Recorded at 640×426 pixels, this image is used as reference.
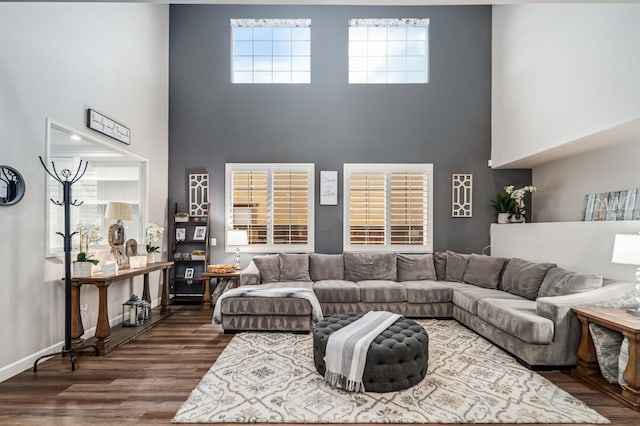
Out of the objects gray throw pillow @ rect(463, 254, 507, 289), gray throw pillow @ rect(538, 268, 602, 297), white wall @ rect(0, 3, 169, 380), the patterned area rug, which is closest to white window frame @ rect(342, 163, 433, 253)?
gray throw pillow @ rect(463, 254, 507, 289)

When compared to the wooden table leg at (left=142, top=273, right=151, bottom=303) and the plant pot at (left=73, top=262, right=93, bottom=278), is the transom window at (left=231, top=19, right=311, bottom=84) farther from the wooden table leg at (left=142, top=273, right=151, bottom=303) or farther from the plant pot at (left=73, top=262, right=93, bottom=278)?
the plant pot at (left=73, top=262, right=93, bottom=278)

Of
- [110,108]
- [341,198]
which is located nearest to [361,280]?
[341,198]

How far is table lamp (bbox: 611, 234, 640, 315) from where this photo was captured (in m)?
2.82

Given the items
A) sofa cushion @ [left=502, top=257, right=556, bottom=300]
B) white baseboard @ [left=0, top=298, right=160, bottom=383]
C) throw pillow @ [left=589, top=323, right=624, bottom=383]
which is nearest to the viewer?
throw pillow @ [left=589, top=323, right=624, bottom=383]

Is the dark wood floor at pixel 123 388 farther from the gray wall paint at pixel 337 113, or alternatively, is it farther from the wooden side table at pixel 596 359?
the gray wall paint at pixel 337 113

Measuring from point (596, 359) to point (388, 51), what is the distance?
536 cm

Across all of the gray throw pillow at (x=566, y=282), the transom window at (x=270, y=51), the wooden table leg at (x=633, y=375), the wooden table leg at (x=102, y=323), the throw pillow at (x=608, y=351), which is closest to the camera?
the wooden table leg at (x=633, y=375)

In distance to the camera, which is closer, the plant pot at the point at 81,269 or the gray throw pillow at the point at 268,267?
the plant pot at the point at 81,269

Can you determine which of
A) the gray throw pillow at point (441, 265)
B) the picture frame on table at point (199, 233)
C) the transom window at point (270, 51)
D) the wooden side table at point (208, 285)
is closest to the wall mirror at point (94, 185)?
the picture frame on table at point (199, 233)

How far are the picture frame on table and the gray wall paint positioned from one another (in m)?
0.21

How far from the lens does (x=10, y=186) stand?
9.88 feet

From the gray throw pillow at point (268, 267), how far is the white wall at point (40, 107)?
6.14 feet

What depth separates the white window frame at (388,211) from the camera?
5.91m

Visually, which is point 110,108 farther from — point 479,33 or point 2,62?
point 479,33
